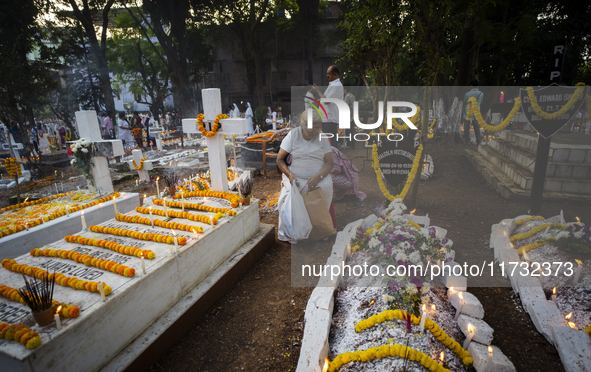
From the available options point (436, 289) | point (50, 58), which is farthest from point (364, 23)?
point (50, 58)

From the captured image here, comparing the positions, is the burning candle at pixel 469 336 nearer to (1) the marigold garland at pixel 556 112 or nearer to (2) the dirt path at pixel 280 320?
(2) the dirt path at pixel 280 320

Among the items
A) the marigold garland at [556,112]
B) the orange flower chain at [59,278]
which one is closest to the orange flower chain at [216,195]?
the orange flower chain at [59,278]

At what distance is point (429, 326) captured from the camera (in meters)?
2.52

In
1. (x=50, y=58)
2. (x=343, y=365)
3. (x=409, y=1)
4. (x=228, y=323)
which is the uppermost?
(x=50, y=58)

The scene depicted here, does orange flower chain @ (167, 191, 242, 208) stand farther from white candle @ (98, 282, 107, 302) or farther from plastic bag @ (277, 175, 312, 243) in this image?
white candle @ (98, 282, 107, 302)

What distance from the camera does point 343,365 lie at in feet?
7.66

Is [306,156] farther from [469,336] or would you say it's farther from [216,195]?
[469,336]

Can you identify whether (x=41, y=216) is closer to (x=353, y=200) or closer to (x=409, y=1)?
(x=353, y=200)

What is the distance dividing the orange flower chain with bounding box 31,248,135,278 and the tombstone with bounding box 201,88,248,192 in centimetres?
240

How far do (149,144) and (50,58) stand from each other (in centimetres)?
538

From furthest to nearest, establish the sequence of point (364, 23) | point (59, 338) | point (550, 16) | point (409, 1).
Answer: point (550, 16)
point (364, 23)
point (409, 1)
point (59, 338)

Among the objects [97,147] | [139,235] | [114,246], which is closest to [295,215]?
[139,235]

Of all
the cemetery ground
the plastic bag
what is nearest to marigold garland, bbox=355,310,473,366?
the cemetery ground

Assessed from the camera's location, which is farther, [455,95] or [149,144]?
[149,144]
